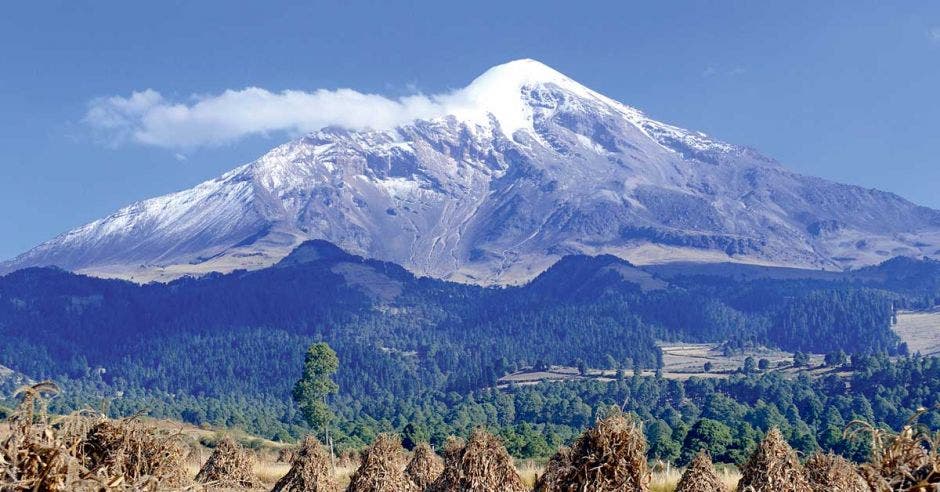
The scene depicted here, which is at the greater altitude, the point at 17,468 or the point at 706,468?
the point at 17,468

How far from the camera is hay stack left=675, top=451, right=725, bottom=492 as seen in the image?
82.0ft

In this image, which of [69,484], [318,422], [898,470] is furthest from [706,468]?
[318,422]

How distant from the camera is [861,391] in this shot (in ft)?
588

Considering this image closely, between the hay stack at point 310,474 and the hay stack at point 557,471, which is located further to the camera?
the hay stack at point 310,474

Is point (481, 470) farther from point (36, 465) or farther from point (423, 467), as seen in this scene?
point (36, 465)

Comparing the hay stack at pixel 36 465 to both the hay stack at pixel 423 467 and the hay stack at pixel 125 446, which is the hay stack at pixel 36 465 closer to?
the hay stack at pixel 125 446

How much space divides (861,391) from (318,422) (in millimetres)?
125172

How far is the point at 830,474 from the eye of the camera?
954 inches

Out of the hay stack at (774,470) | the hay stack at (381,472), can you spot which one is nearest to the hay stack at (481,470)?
the hay stack at (381,472)

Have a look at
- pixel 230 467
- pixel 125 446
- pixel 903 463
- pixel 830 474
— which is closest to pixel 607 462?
pixel 125 446

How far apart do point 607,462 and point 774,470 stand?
8.83 meters

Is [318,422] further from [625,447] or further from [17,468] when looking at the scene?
[17,468]

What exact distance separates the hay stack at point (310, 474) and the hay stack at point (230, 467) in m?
3.34

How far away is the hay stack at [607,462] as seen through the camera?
15766mm
